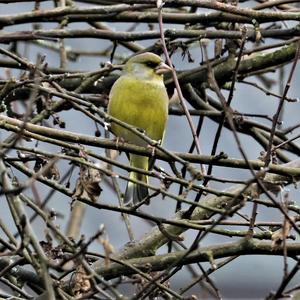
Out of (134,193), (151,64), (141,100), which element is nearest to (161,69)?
(151,64)

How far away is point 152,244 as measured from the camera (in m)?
4.21

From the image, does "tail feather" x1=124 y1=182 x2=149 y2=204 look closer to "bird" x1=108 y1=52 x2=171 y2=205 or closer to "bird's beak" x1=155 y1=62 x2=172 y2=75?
"bird" x1=108 y1=52 x2=171 y2=205

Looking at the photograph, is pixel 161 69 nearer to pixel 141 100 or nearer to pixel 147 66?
pixel 147 66

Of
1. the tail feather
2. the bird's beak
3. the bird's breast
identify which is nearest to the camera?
the tail feather

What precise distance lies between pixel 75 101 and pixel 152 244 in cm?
98

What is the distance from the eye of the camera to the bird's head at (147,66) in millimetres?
5273

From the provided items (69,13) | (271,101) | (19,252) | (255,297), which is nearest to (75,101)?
(19,252)

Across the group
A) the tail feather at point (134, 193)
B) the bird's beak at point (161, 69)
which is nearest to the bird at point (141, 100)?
the bird's beak at point (161, 69)

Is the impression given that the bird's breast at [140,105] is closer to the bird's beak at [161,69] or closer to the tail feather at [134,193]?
the bird's beak at [161,69]

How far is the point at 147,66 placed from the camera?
534cm

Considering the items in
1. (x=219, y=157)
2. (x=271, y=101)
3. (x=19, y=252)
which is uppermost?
(x=271, y=101)

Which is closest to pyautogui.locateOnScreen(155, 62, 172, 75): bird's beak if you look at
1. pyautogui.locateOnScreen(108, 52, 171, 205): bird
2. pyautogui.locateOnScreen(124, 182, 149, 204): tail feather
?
pyautogui.locateOnScreen(108, 52, 171, 205): bird

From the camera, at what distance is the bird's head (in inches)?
208

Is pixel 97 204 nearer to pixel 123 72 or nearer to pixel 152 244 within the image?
pixel 152 244
